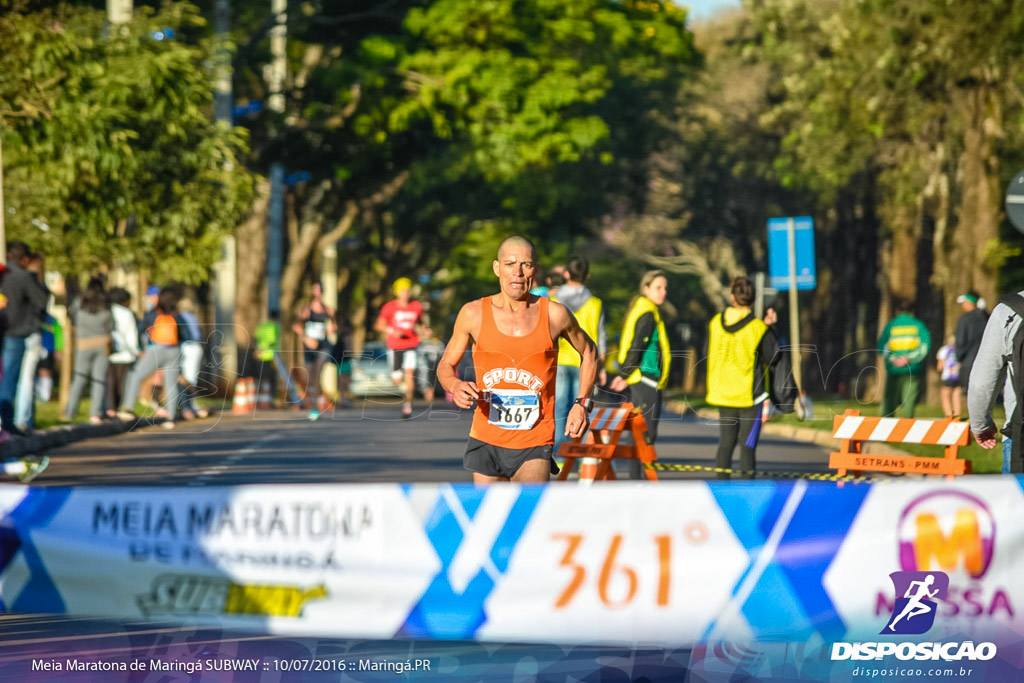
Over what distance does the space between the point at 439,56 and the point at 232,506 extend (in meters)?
26.8

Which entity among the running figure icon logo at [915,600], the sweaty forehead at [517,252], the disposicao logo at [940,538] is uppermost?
the sweaty forehead at [517,252]

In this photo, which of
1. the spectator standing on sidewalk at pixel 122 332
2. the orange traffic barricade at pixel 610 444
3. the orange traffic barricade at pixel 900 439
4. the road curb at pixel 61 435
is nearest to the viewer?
the orange traffic barricade at pixel 900 439

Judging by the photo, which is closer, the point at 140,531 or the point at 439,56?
the point at 140,531

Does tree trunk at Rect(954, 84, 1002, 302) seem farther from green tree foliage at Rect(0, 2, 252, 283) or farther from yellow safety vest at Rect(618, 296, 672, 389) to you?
yellow safety vest at Rect(618, 296, 672, 389)

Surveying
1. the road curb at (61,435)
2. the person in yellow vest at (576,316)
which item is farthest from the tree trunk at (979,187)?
the person in yellow vest at (576,316)

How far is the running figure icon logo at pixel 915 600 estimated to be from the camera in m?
6.09

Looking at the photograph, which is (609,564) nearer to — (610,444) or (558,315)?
(558,315)

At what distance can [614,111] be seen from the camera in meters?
47.4

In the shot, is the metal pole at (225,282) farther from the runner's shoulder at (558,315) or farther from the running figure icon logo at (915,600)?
the running figure icon logo at (915,600)

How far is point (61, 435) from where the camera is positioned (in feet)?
65.7

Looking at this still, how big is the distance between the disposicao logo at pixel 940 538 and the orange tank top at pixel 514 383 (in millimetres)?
1972

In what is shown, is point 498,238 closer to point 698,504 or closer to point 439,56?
point 439,56

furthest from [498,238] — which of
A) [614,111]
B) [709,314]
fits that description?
[709,314]

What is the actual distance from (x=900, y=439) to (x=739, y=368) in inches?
50.9
